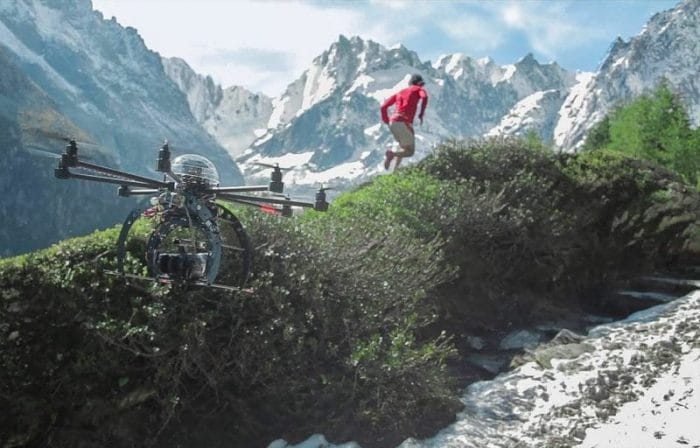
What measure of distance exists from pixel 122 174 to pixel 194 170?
717 mm

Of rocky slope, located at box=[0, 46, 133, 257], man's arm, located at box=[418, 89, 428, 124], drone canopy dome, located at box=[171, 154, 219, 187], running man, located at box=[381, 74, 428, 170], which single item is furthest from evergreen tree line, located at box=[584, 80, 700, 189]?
rocky slope, located at box=[0, 46, 133, 257]

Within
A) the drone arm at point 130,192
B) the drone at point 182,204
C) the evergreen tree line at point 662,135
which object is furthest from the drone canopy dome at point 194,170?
the evergreen tree line at point 662,135

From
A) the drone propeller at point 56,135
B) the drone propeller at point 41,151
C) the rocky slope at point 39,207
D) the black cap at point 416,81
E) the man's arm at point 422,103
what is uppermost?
the black cap at point 416,81

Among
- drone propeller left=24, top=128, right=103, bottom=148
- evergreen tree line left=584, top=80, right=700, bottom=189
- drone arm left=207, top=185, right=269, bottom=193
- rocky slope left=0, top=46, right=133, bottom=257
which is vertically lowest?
rocky slope left=0, top=46, right=133, bottom=257

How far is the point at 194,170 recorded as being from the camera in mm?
6910

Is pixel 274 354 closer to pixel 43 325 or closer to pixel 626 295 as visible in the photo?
pixel 43 325

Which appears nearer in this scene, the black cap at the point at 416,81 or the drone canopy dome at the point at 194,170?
the drone canopy dome at the point at 194,170

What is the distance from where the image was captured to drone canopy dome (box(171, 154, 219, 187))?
6.86 m

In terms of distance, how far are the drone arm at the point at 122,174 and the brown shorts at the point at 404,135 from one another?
801cm

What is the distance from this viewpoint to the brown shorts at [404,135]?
555 inches

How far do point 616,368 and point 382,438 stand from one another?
13.1 ft

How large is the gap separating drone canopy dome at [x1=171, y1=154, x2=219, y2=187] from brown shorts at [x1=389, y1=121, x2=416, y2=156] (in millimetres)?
7650

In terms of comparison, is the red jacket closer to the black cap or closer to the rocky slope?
the black cap

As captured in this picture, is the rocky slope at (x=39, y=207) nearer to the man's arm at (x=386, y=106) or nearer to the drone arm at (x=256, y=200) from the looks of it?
the man's arm at (x=386, y=106)
